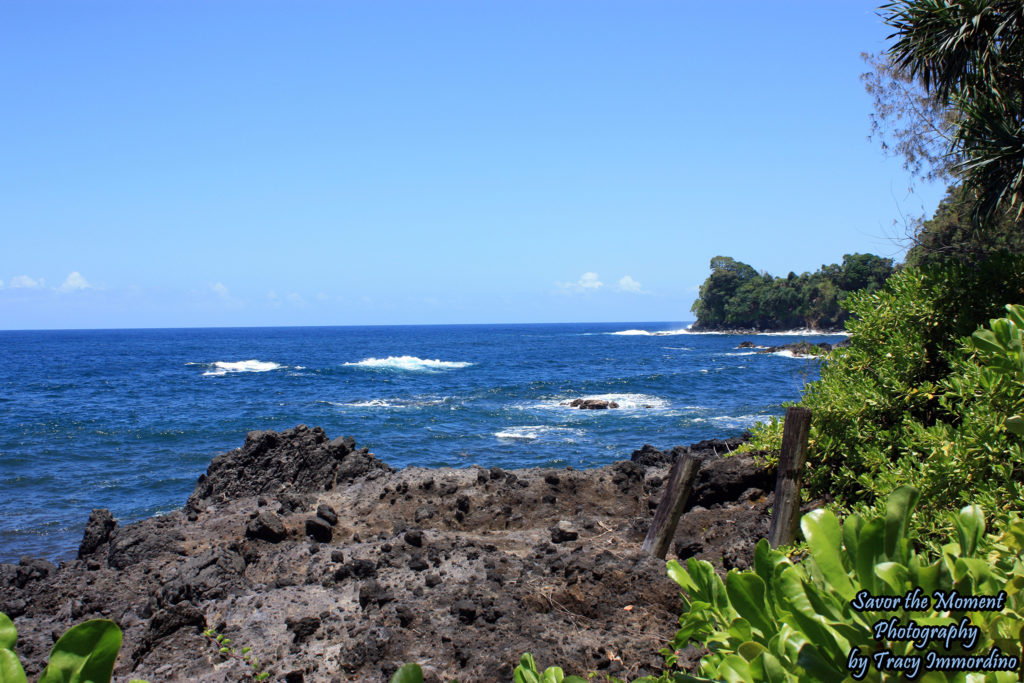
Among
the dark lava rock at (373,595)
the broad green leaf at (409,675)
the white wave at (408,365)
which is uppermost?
the broad green leaf at (409,675)

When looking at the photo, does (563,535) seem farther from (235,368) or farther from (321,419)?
(235,368)

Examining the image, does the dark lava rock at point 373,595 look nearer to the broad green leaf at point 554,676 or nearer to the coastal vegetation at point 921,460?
the coastal vegetation at point 921,460

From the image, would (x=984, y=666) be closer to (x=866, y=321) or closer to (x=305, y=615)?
(x=866, y=321)

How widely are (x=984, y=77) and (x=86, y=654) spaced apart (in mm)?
10763

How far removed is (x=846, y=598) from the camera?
1.26 meters

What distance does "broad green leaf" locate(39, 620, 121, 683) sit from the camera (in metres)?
1.06

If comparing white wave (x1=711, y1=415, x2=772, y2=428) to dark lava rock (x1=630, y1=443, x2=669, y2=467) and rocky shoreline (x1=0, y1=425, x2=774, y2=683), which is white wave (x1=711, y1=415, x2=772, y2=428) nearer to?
dark lava rock (x1=630, y1=443, x2=669, y2=467)

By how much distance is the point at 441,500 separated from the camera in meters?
9.98

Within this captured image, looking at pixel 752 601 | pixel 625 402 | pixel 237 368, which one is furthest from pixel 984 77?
pixel 237 368

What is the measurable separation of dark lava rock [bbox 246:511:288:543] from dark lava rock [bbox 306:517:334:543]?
0.34m

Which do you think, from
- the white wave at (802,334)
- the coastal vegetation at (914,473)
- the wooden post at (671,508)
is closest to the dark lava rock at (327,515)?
the coastal vegetation at (914,473)

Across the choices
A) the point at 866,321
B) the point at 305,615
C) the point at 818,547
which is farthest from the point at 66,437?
the point at 818,547

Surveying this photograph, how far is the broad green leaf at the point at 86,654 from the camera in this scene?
106cm

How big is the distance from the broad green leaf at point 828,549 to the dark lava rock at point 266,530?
843 centimetres
